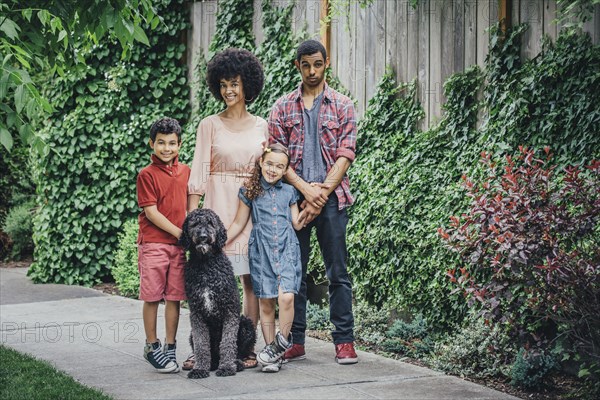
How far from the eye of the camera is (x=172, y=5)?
10906mm

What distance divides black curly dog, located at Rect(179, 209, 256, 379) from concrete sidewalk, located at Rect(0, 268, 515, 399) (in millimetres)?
146

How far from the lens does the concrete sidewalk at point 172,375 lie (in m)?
5.57

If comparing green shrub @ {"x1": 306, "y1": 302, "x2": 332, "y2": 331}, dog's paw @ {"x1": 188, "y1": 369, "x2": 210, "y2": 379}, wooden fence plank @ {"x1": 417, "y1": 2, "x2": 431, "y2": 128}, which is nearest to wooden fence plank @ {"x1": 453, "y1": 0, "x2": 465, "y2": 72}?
wooden fence plank @ {"x1": 417, "y1": 2, "x2": 431, "y2": 128}

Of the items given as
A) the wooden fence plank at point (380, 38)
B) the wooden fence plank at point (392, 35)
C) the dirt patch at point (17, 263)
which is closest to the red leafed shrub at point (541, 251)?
the wooden fence plank at point (392, 35)

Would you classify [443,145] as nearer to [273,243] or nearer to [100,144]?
[273,243]

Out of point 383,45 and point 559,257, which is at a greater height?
point 383,45

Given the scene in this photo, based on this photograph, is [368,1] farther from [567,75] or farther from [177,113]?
[177,113]

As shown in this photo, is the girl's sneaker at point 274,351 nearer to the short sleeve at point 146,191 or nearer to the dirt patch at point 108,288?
the short sleeve at point 146,191

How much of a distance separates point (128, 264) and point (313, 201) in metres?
4.55

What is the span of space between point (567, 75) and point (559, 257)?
156 centimetres

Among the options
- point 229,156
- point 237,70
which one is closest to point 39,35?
point 237,70

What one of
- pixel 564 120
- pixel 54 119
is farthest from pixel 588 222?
pixel 54 119

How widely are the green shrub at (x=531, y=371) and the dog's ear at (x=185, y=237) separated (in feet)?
7.44

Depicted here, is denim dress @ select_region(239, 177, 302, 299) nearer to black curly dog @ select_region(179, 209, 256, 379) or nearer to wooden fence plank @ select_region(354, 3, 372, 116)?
black curly dog @ select_region(179, 209, 256, 379)
